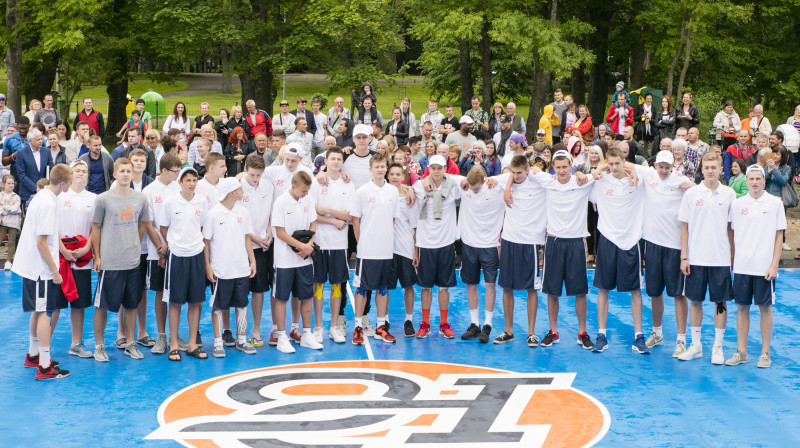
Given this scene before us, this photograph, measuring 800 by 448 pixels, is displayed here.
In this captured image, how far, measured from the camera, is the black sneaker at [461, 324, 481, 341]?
34.3 ft

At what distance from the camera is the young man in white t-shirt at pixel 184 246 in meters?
9.28

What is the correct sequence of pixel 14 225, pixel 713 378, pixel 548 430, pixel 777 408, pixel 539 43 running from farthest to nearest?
pixel 539 43
pixel 14 225
pixel 713 378
pixel 777 408
pixel 548 430

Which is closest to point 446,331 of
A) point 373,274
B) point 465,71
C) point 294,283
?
point 373,274

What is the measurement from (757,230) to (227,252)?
5.75 m

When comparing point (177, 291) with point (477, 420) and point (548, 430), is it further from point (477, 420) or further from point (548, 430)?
point (548, 430)

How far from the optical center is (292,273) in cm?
985

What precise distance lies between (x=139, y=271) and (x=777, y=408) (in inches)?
265

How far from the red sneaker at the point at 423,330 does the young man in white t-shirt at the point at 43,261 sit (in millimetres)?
Result: 4103

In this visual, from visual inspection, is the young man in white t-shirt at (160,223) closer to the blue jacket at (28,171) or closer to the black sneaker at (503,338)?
the black sneaker at (503,338)

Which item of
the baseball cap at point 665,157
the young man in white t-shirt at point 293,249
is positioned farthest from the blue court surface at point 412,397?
the baseball cap at point 665,157

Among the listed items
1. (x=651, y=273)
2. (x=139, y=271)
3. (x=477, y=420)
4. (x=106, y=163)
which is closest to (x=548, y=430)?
(x=477, y=420)

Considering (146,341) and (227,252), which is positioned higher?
(227,252)

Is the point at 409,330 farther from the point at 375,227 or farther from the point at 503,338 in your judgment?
the point at 375,227

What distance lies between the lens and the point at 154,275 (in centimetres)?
971
